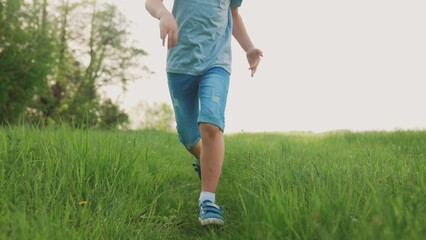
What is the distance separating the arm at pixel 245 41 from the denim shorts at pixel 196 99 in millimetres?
504

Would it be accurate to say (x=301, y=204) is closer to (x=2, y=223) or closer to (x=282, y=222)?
(x=282, y=222)

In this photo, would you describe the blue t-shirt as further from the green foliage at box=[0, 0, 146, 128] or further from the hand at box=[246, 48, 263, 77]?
the green foliage at box=[0, 0, 146, 128]

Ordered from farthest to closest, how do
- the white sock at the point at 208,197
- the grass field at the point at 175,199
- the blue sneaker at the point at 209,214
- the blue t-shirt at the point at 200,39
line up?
the blue t-shirt at the point at 200,39, the white sock at the point at 208,197, the blue sneaker at the point at 209,214, the grass field at the point at 175,199

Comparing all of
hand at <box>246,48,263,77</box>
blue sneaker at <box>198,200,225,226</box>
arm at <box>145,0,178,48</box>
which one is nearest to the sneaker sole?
blue sneaker at <box>198,200,225,226</box>

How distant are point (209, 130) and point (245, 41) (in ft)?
4.12

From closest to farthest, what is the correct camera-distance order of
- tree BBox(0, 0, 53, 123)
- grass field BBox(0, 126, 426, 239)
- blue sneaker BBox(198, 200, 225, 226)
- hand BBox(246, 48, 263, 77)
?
1. grass field BBox(0, 126, 426, 239)
2. blue sneaker BBox(198, 200, 225, 226)
3. hand BBox(246, 48, 263, 77)
4. tree BBox(0, 0, 53, 123)

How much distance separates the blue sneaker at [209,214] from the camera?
107 inches

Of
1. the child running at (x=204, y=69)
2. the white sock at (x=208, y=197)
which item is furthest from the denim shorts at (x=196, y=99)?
the white sock at (x=208, y=197)

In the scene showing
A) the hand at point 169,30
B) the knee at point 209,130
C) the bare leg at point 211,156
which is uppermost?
the hand at point 169,30

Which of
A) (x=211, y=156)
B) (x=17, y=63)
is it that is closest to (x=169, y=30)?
(x=211, y=156)

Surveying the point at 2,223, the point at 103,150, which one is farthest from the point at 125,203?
the point at 2,223

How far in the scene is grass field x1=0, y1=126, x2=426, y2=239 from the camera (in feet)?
5.78

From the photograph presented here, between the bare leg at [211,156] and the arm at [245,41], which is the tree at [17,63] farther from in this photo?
the bare leg at [211,156]

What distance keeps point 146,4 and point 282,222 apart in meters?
1.86
